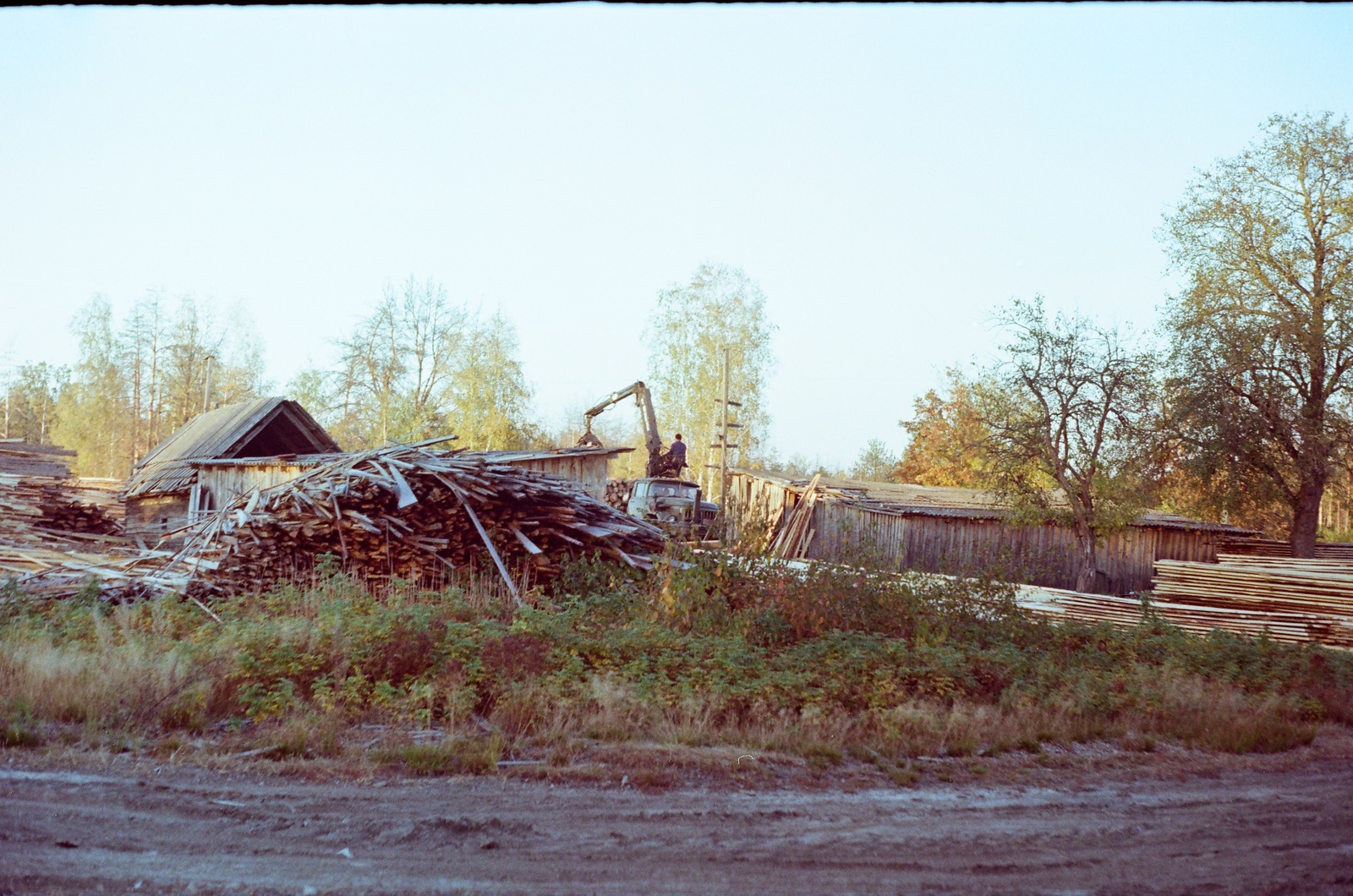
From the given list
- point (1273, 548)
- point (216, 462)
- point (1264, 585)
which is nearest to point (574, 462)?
point (216, 462)

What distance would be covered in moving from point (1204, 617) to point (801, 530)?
47.3 feet

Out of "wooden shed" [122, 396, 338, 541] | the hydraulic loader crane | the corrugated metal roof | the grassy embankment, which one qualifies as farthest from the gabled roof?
the corrugated metal roof

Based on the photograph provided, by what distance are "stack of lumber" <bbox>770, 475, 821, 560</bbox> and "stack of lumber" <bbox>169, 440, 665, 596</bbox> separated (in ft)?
45.0

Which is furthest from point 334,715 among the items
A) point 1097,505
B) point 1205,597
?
point 1097,505

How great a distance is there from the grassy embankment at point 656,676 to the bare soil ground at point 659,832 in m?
0.56

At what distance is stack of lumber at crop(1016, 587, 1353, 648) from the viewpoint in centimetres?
1328

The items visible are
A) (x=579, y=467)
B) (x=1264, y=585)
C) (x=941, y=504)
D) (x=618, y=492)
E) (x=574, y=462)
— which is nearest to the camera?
(x=1264, y=585)

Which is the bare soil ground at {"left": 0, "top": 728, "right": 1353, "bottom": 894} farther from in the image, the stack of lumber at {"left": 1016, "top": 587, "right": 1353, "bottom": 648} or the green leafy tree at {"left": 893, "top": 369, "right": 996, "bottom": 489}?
the green leafy tree at {"left": 893, "top": 369, "right": 996, "bottom": 489}

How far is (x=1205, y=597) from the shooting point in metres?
15.2

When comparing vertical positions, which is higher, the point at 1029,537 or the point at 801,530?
the point at 1029,537

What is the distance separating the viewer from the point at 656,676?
28.4 feet

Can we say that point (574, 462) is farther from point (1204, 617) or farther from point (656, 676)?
point (656, 676)

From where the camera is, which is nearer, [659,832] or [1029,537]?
[659,832]

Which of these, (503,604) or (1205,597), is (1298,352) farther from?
(503,604)
